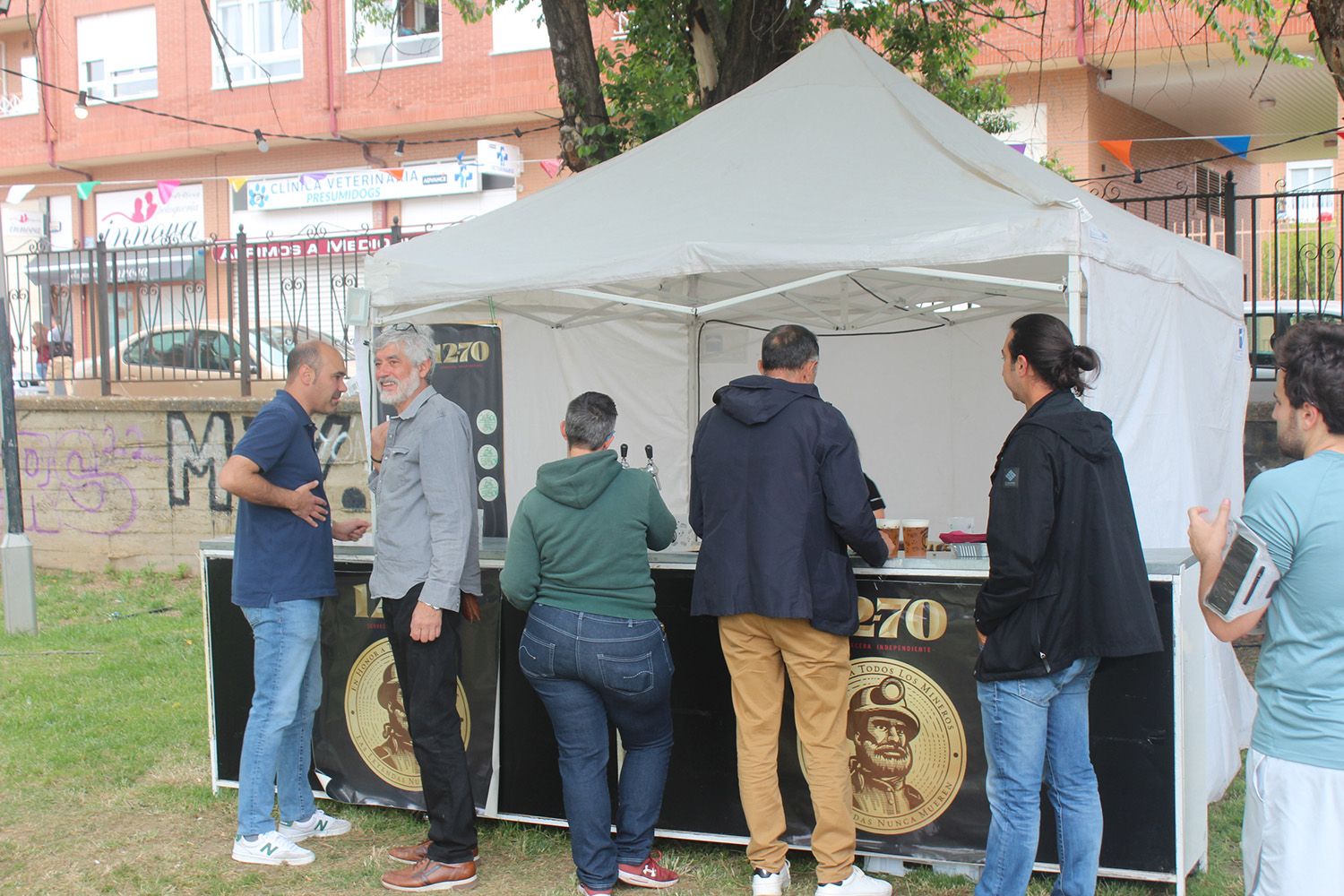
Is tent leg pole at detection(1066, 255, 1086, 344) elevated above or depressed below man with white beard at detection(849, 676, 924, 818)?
above

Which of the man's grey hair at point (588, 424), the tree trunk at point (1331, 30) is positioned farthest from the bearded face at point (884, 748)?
the tree trunk at point (1331, 30)

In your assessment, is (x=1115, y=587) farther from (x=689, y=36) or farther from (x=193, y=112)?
(x=193, y=112)

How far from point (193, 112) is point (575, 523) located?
2074 centimetres

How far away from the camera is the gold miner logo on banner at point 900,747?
13.0 ft

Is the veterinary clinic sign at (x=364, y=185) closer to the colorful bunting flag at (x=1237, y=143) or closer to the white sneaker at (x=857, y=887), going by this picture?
the colorful bunting flag at (x=1237, y=143)

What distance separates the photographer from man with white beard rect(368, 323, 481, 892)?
3.93 meters

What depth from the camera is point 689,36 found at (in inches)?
308

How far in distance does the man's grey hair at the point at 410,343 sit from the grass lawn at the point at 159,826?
1794mm

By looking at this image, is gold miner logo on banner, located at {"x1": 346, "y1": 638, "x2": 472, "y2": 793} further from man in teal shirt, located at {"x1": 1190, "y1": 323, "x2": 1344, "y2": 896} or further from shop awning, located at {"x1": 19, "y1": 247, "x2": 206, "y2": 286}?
shop awning, located at {"x1": 19, "y1": 247, "x2": 206, "y2": 286}

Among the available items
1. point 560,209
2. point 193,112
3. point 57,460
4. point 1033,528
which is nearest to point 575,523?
point 1033,528

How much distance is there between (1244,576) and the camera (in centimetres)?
237

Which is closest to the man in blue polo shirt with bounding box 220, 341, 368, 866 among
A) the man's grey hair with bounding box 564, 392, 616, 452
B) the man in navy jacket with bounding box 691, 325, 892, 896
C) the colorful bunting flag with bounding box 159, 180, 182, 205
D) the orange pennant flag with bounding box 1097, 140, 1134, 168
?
the man's grey hair with bounding box 564, 392, 616, 452

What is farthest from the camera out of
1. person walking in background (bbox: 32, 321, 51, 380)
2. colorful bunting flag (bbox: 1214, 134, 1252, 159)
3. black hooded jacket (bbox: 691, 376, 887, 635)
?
colorful bunting flag (bbox: 1214, 134, 1252, 159)

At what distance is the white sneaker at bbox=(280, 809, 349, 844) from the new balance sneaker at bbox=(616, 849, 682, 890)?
122 cm
